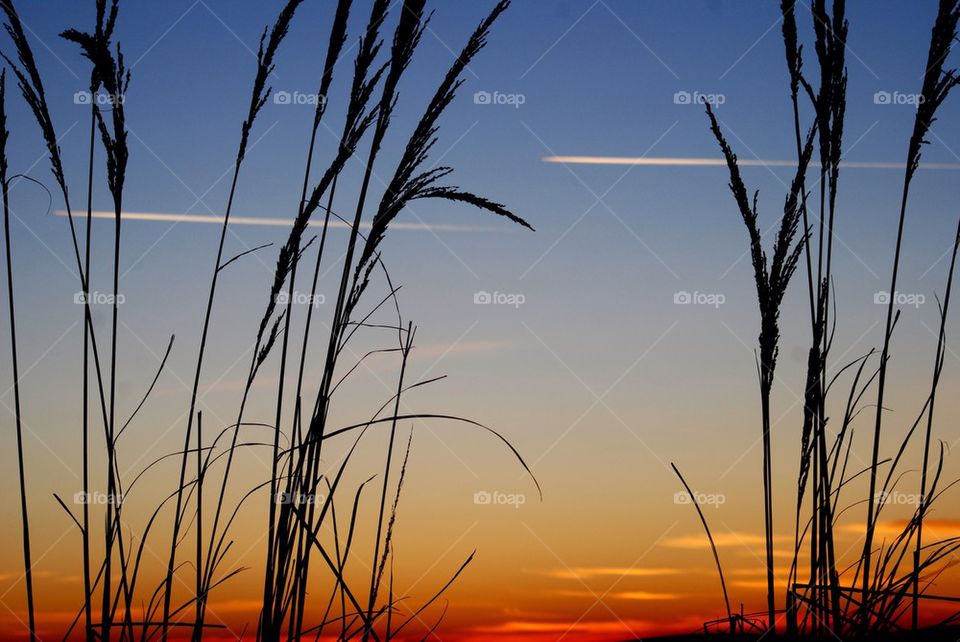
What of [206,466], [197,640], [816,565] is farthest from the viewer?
[206,466]

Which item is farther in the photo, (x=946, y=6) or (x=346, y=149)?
(x=946, y=6)

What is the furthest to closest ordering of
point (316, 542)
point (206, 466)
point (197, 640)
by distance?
point (206, 466)
point (197, 640)
point (316, 542)

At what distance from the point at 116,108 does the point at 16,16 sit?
350 mm

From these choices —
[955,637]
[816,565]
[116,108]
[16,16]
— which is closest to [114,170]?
[116,108]

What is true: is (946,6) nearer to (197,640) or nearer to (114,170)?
(114,170)

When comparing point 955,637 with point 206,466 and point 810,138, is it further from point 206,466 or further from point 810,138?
point 206,466

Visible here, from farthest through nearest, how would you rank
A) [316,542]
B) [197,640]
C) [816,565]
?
1. [816,565]
2. [197,640]
3. [316,542]

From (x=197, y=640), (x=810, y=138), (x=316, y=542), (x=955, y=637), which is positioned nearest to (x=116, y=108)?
(x=316, y=542)

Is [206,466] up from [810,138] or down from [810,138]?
down

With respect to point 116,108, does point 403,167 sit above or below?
below

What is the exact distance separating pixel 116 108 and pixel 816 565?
1.84 meters

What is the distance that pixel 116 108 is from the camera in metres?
1.89

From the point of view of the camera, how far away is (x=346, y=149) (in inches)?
70.4

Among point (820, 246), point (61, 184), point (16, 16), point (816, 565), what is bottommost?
point (816, 565)
